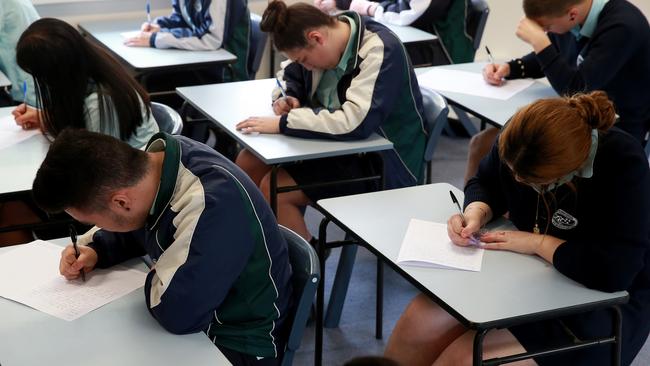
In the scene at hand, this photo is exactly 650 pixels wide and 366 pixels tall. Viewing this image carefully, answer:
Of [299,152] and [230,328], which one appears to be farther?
[299,152]

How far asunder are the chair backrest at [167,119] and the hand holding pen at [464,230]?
981 millimetres

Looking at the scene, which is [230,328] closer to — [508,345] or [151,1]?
[508,345]

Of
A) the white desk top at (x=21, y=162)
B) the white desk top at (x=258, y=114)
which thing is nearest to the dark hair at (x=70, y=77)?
the white desk top at (x=21, y=162)

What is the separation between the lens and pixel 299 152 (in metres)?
2.76

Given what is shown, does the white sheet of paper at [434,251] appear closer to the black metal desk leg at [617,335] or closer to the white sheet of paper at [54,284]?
the black metal desk leg at [617,335]

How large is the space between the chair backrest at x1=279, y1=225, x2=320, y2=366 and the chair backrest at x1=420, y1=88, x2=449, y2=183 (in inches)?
44.5

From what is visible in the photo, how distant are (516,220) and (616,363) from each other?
439 millimetres

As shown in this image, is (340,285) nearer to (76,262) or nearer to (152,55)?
(76,262)

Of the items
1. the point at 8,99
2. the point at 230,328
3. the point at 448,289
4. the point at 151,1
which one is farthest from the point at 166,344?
the point at 151,1

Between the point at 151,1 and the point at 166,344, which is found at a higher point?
the point at 166,344

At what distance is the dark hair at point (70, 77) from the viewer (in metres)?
2.49

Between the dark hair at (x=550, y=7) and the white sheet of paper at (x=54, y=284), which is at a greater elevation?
the dark hair at (x=550, y=7)

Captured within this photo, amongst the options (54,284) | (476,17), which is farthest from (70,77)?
(476,17)

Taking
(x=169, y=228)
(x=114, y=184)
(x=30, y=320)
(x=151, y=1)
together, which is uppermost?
(x=114, y=184)
